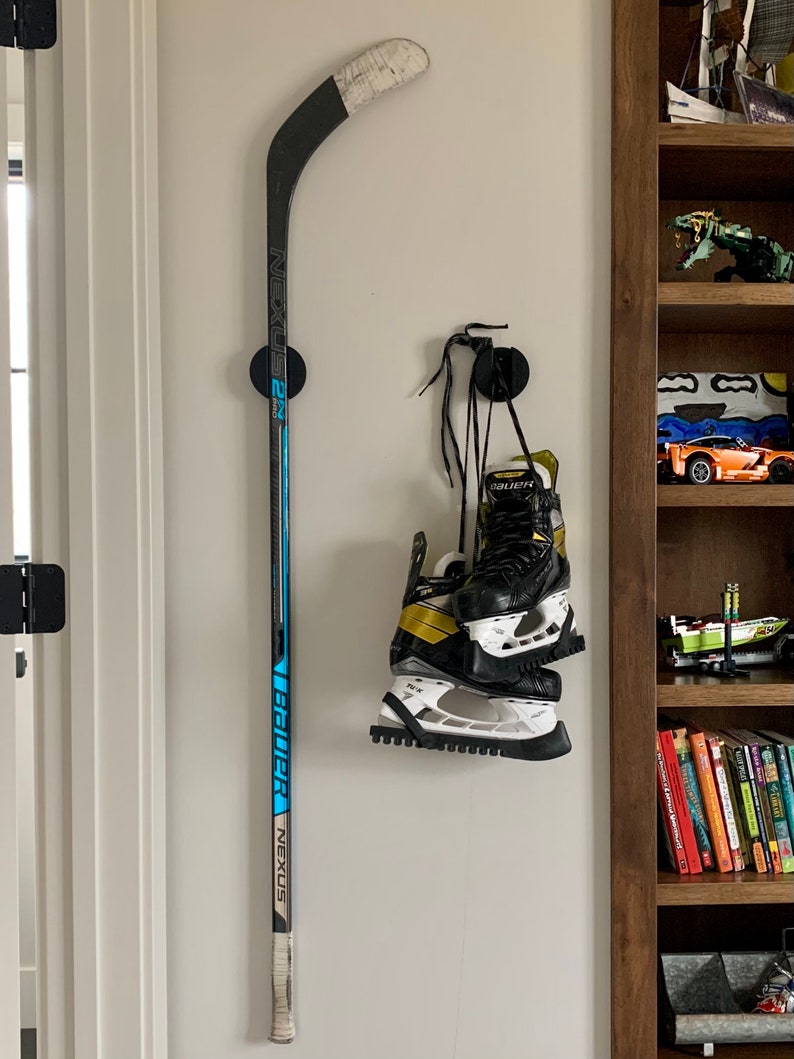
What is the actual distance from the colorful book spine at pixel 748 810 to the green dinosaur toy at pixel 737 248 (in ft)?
2.55

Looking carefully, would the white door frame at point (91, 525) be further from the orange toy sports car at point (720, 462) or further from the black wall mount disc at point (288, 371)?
the orange toy sports car at point (720, 462)

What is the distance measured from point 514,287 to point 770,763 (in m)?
0.88

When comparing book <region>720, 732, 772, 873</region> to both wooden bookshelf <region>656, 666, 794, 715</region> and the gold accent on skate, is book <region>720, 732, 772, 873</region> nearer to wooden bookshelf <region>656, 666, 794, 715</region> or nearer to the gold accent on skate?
wooden bookshelf <region>656, 666, 794, 715</region>

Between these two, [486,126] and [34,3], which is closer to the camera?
[34,3]

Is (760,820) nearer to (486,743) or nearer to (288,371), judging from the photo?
(486,743)

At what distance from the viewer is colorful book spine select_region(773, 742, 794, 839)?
4.45 feet

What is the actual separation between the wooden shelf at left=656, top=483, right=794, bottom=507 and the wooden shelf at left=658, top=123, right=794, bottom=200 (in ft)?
1.73

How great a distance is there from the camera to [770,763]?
136 cm

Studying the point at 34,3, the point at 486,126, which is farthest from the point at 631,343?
the point at 34,3

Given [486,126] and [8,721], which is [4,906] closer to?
[8,721]

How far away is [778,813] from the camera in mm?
1355

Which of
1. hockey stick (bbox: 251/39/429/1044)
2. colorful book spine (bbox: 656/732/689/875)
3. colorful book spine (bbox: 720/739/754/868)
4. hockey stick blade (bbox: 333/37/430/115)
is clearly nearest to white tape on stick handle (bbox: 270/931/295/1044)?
hockey stick (bbox: 251/39/429/1044)

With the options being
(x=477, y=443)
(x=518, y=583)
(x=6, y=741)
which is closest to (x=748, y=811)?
(x=518, y=583)

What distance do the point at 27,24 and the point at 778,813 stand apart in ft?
5.37
